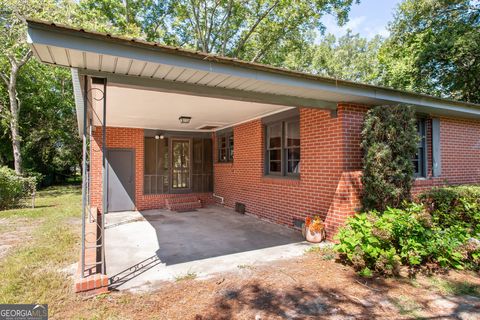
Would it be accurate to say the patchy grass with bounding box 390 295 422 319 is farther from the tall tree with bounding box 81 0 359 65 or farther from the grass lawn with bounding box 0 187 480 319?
the tall tree with bounding box 81 0 359 65

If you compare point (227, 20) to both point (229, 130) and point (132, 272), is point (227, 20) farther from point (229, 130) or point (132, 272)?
point (132, 272)

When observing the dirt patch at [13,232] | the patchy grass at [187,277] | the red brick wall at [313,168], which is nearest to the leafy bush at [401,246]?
the red brick wall at [313,168]

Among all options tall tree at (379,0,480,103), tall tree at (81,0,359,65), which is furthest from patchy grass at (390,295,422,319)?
tall tree at (81,0,359,65)

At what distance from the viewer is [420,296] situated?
3332 millimetres

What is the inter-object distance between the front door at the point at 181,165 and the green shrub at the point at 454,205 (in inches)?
299

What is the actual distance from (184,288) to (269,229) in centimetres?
349

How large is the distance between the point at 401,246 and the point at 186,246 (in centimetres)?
372

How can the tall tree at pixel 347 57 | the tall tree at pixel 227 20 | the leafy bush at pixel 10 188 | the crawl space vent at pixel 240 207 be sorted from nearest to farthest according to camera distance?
the crawl space vent at pixel 240 207 → the leafy bush at pixel 10 188 → the tall tree at pixel 227 20 → the tall tree at pixel 347 57

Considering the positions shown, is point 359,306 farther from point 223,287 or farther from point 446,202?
point 446,202

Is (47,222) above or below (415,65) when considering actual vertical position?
below

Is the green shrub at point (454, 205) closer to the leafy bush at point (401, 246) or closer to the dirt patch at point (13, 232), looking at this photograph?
the leafy bush at point (401, 246)

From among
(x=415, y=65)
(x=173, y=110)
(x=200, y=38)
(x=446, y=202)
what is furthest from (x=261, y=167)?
(x=200, y=38)

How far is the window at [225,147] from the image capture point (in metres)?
9.94

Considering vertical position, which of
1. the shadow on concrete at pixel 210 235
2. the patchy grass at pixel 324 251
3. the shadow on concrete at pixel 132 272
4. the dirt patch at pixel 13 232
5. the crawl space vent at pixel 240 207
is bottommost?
the dirt patch at pixel 13 232
